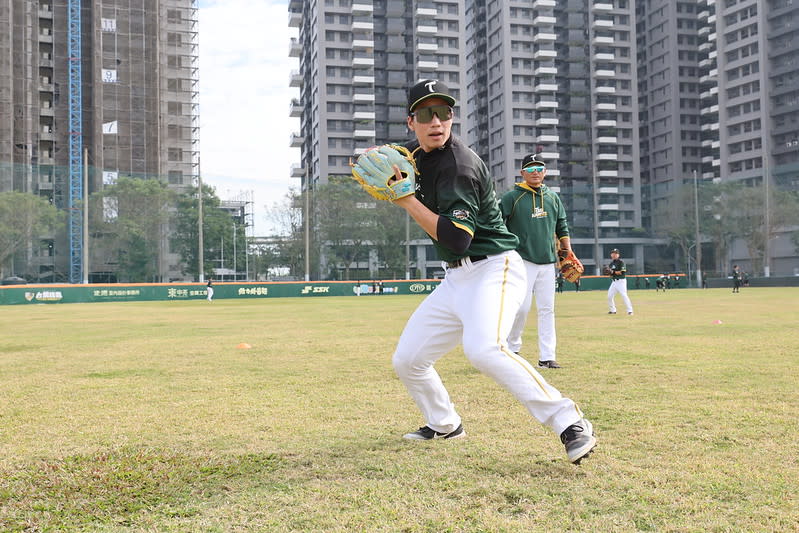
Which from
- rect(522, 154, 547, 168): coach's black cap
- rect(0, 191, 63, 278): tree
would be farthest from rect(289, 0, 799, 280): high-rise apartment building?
rect(522, 154, 547, 168): coach's black cap

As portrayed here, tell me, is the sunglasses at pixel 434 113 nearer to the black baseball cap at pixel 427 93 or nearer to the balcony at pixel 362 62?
the black baseball cap at pixel 427 93

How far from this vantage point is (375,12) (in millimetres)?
108875

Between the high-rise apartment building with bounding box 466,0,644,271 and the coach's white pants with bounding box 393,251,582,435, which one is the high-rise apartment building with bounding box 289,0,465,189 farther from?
the coach's white pants with bounding box 393,251,582,435

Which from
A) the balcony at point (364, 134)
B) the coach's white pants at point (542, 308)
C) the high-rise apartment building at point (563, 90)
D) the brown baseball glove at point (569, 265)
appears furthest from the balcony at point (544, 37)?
the brown baseball glove at point (569, 265)

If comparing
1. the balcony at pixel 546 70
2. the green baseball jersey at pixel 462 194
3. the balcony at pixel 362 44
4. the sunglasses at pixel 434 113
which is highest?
the balcony at pixel 362 44

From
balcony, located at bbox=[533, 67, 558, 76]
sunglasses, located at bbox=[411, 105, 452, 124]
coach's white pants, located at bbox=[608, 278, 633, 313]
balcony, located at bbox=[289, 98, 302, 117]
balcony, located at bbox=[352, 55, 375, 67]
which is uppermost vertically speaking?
balcony, located at bbox=[352, 55, 375, 67]

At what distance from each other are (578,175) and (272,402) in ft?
355

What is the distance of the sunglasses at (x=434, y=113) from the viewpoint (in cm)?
452

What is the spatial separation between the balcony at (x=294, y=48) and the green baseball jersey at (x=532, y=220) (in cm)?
11947

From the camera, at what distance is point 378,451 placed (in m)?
4.79

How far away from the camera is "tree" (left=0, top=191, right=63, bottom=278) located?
45.8 meters

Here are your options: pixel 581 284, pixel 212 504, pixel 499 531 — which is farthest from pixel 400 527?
pixel 581 284

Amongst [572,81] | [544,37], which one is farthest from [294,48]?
[572,81]

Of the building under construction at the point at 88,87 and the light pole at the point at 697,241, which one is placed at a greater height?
the building under construction at the point at 88,87
